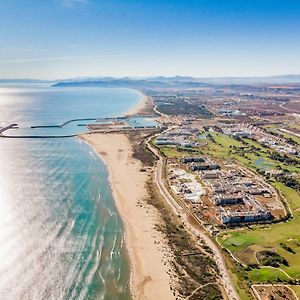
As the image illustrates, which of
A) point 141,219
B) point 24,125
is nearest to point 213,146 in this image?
point 141,219

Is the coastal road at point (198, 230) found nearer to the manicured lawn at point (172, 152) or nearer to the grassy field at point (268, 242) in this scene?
the grassy field at point (268, 242)

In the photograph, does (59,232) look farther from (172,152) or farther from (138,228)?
(172,152)

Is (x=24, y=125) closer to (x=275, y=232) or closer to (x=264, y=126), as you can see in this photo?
(x=264, y=126)

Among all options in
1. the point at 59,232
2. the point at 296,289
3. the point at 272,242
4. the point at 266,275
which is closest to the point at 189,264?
the point at 266,275

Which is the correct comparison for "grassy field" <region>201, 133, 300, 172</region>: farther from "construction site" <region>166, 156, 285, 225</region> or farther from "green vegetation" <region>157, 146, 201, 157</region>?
"construction site" <region>166, 156, 285, 225</region>

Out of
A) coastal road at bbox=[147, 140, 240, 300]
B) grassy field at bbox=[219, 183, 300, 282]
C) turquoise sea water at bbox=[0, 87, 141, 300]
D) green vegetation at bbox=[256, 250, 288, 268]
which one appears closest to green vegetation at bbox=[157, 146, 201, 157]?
coastal road at bbox=[147, 140, 240, 300]

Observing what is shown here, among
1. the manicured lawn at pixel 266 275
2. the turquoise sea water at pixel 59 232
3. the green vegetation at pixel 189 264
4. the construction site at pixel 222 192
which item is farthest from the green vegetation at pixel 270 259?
the turquoise sea water at pixel 59 232
